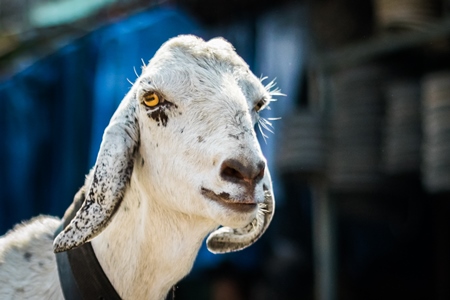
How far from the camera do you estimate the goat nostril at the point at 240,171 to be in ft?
9.08

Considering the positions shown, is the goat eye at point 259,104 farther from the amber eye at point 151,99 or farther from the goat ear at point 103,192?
the goat ear at point 103,192

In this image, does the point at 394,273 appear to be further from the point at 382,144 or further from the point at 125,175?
the point at 125,175

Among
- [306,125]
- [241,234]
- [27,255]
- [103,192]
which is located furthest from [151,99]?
[306,125]

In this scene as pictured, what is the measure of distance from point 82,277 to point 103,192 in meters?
0.34

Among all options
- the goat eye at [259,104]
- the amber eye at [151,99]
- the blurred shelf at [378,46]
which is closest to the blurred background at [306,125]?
the blurred shelf at [378,46]

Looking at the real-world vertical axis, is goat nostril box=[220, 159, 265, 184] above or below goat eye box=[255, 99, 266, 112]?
below

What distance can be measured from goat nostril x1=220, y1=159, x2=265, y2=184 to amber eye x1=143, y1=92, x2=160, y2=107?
43cm

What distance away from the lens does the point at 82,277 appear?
10.1 feet

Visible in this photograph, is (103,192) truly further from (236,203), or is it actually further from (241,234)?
(241,234)

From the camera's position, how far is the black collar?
306cm

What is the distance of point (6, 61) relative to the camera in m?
7.89

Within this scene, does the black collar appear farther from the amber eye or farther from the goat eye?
the goat eye

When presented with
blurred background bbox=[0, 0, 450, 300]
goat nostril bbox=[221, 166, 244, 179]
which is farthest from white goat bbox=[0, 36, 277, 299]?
blurred background bbox=[0, 0, 450, 300]

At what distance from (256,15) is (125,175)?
14.4 feet
